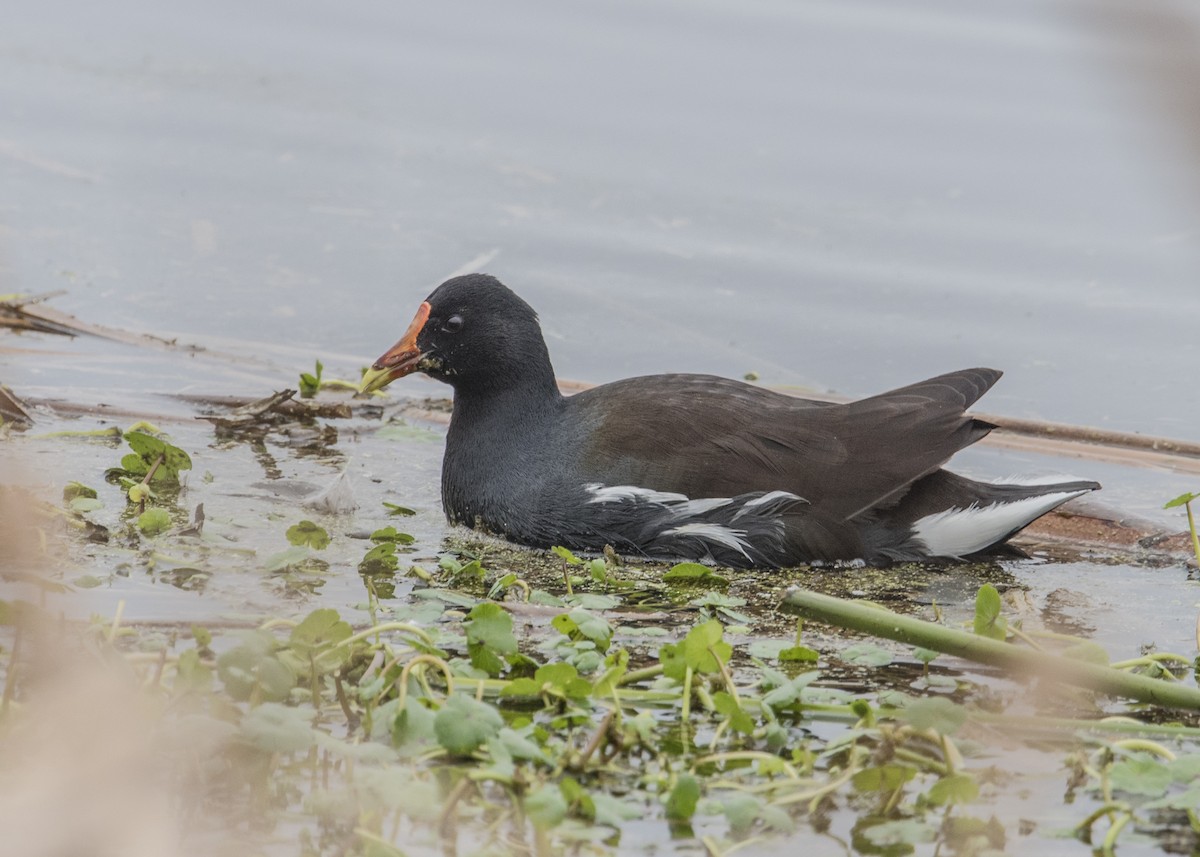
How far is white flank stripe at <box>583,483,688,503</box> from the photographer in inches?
171

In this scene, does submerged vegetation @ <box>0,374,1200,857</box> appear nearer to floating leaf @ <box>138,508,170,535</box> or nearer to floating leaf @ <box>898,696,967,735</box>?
floating leaf @ <box>898,696,967,735</box>

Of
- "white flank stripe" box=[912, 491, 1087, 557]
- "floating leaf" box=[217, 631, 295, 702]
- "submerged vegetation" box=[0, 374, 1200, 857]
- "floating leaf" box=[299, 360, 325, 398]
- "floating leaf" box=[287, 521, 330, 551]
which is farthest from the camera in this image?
"floating leaf" box=[299, 360, 325, 398]

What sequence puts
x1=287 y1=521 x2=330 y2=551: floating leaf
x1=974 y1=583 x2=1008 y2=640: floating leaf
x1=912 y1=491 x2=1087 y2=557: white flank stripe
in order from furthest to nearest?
x1=912 y1=491 x2=1087 y2=557: white flank stripe, x1=287 y1=521 x2=330 y2=551: floating leaf, x1=974 y1=583 x2=1008 y2=640: floating leaf

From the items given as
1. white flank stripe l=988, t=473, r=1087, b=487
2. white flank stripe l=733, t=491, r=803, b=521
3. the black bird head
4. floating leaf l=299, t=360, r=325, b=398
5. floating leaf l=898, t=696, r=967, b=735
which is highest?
the black bird head

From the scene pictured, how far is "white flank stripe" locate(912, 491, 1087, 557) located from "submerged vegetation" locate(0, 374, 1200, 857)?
0.82 metres

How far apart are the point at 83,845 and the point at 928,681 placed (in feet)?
7.25

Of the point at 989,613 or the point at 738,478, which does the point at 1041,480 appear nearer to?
the point at 738,478

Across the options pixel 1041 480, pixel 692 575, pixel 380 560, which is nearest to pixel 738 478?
pixel 692 575

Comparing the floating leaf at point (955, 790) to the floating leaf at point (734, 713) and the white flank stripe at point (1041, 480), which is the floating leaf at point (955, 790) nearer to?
the floating leaf at point (734, 713)

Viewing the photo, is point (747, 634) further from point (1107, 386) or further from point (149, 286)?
point (149, 286)

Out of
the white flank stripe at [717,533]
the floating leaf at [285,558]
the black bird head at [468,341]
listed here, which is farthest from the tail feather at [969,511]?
the floating leaf at [285,558]

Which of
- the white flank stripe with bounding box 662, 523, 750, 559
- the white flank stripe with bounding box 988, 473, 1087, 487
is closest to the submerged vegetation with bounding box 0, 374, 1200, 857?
the white flank stripe with bounding box 662, 523, 750, 559

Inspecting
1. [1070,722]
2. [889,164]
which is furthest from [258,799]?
[889,164]

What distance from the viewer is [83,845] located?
1.27 meters
